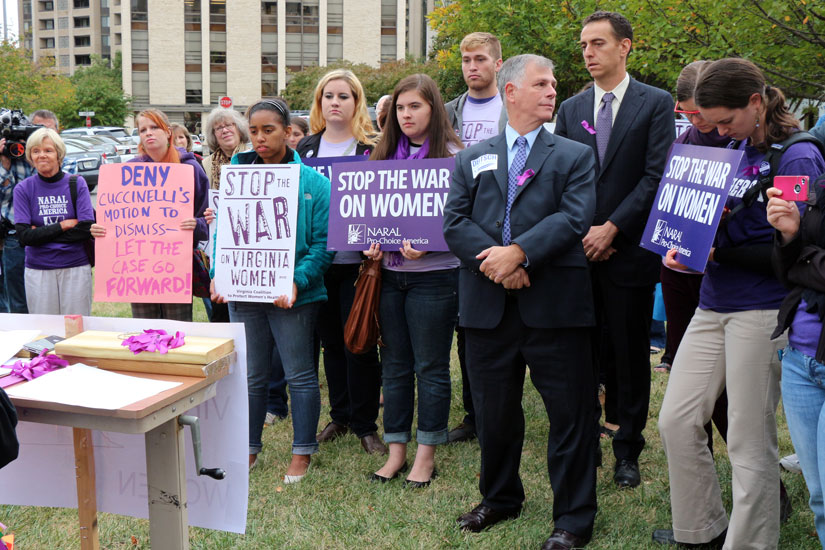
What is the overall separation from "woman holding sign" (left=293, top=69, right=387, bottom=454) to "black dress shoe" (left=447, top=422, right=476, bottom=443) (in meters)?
0.46

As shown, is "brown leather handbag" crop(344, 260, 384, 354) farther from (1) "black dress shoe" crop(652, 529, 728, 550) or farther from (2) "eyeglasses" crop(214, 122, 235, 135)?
(2) "eyeglasses" crop(214, 122, 235, 135)

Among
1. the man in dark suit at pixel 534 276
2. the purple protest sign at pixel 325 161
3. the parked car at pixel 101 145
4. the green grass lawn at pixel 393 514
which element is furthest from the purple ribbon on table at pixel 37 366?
the parked car at pixel 101 145

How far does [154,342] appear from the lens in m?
3.02

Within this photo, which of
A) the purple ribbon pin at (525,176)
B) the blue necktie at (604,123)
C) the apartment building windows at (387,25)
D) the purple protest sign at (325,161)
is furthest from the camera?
the apartment building windows at (387,25)

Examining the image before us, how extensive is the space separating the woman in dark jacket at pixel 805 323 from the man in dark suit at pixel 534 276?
906 millimetres

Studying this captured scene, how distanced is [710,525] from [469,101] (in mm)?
3001

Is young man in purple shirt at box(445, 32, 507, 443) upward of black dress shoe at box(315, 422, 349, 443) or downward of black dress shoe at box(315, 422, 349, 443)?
upward

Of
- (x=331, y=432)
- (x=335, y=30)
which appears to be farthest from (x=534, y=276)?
(x=335, y=30)

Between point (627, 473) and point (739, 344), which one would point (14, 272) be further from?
point (739, 344)

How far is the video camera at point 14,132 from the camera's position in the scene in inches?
272

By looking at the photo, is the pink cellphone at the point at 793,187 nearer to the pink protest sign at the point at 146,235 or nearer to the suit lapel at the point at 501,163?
the suit lapel at the point at 501,163

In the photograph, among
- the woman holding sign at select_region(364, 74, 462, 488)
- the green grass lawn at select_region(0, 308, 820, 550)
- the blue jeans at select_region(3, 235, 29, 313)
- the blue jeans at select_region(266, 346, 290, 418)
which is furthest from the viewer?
the blue jeans at select_region(3, 235, 29, 313)

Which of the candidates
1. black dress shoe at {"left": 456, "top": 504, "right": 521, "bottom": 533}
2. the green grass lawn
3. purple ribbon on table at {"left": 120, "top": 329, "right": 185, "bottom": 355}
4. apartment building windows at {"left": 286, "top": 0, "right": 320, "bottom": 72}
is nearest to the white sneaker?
the green grass lawn

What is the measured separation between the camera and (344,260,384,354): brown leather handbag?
4441mm
